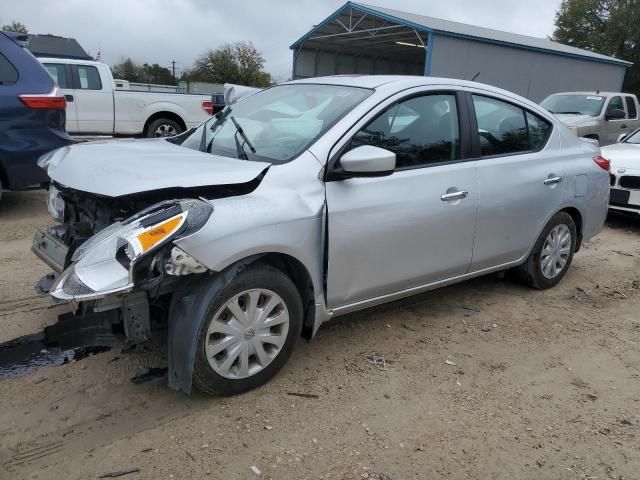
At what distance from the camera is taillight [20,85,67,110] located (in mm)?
5941

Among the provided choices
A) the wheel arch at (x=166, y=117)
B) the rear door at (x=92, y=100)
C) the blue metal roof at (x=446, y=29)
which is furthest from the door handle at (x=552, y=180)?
the blue metal roof at (x=446, y=29)

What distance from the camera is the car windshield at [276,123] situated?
333 cm

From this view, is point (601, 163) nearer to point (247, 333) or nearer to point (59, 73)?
point (247, 333)

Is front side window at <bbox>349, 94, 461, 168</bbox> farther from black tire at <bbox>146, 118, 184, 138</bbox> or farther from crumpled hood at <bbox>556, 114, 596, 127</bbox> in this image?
black tire at <bbox>146, 118, 184, 138</bbox>

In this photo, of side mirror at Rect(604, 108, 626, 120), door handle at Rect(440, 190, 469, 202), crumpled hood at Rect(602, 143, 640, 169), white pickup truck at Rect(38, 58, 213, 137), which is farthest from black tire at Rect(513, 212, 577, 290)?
white pickup truck at Rect(38, 58, 213, 137)

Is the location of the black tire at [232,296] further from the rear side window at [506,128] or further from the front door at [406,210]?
the rear side window at [506,128]

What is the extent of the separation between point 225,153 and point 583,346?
2751mm

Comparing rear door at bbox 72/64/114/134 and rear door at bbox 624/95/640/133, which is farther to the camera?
rear door at bbox 624/95/640/133

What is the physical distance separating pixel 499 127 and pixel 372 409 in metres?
2.34

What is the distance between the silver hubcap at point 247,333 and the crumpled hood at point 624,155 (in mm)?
5976

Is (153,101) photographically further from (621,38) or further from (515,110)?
(621,38)

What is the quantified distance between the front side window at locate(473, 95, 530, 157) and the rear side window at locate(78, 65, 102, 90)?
9113 mm

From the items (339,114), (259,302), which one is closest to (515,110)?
(339,114)

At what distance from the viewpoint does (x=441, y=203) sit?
11.9ft
